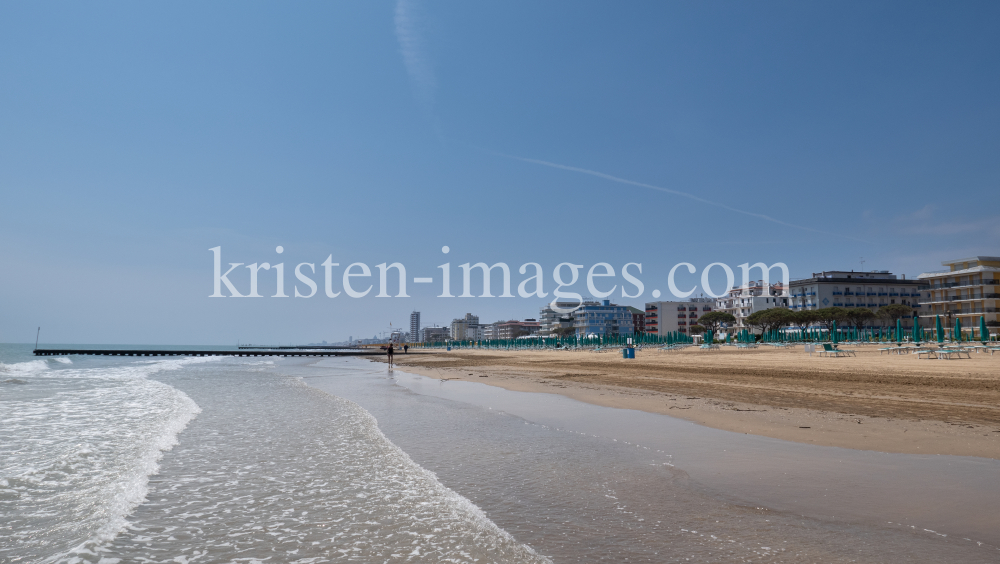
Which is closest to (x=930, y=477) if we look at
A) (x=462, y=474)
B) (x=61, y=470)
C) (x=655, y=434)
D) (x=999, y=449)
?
(x=999, y=449)

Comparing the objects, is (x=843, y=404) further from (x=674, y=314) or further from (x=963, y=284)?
(x=674, y=314)

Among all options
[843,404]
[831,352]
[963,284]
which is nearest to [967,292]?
[963,284]

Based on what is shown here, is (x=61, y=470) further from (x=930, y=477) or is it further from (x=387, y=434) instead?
(x=930, y=477)

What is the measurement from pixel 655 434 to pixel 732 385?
421 inches

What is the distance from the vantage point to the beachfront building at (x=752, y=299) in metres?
128

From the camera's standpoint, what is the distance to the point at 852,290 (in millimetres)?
119812

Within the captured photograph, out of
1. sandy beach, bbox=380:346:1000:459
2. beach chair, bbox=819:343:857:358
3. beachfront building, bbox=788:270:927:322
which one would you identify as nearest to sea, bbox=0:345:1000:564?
sandy beach, bbox=380:346:1000:459

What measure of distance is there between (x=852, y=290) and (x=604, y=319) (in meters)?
78.9

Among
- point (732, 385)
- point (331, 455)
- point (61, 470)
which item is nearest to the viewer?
point (61, 470)

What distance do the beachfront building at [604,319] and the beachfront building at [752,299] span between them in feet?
149

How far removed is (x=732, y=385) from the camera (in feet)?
61.0

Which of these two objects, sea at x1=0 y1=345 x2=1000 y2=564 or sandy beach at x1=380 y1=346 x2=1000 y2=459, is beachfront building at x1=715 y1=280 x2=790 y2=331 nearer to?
sandy beach at x1=380 y1=346 x2=1000 y2=459

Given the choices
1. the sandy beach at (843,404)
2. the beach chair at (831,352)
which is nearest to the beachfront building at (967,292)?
the beach chair at (831,352)

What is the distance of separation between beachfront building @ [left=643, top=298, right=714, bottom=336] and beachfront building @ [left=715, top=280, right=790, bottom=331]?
758 inches
